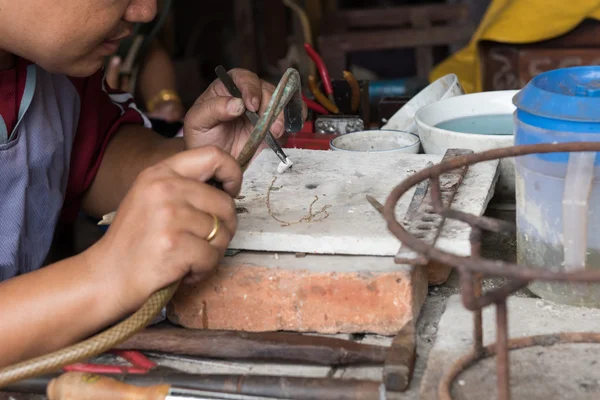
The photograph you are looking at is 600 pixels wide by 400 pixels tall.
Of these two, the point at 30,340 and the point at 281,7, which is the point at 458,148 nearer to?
the point at 30,340

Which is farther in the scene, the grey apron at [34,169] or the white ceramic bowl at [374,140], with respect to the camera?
the white ceramic bowl at [374,140]

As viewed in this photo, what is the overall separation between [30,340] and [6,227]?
440mm

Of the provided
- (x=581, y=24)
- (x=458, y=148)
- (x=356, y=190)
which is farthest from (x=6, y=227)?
(x=581, y=24)

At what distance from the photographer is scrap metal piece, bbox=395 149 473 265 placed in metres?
1.04

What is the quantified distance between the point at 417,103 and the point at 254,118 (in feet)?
1.42

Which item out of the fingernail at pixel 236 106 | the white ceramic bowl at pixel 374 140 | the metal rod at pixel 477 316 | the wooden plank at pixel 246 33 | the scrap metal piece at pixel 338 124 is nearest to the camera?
the metal rod at pixel 477 316

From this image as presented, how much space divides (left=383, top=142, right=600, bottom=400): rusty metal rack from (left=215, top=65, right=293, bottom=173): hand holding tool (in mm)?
512

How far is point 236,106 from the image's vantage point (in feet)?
5.05

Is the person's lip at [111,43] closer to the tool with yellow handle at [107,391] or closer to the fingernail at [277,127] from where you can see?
the fingernail at [277,127]

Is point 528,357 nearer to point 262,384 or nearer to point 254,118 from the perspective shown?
point 262,384

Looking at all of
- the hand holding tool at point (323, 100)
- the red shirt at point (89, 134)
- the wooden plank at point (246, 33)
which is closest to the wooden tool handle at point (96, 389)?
the red shirt at point (89, 134)

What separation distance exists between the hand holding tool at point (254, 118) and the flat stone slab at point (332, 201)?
0.06ft

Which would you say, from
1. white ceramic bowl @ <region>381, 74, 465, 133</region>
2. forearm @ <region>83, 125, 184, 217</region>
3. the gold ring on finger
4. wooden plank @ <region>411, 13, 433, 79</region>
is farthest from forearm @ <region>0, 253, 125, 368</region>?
wooden plank @ <region>411, 13, 433, 79</region>

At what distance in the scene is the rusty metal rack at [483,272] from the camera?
26.8 inches
